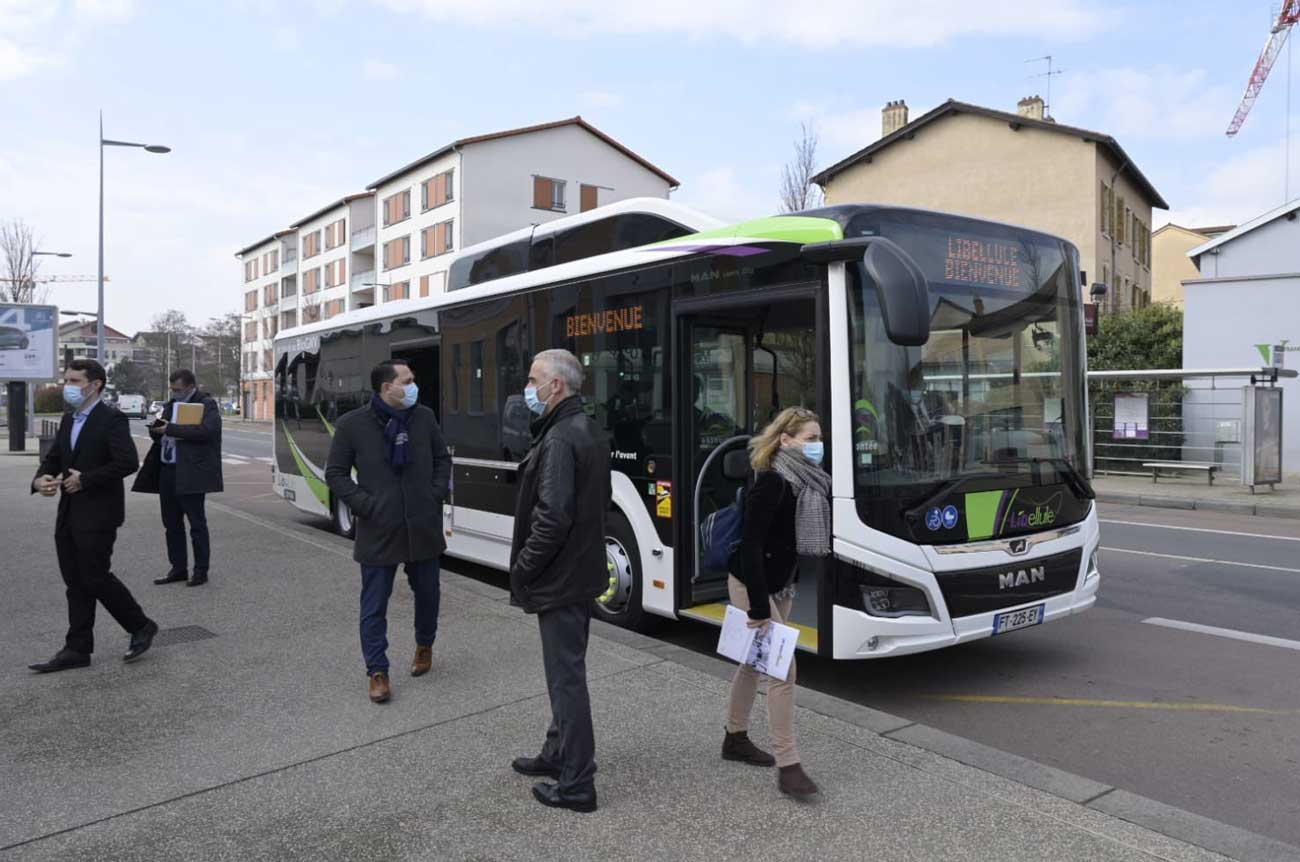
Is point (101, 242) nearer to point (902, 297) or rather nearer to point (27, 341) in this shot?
point (27, 341)

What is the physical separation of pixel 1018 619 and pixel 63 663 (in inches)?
216

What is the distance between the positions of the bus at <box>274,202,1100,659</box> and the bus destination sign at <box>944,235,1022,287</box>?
13mm

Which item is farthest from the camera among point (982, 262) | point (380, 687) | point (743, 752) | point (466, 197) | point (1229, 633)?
point (466, 197)

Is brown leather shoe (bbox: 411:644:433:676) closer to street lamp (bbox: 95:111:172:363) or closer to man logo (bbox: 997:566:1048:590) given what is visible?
man logo (bbox: 997:566:1048:590)

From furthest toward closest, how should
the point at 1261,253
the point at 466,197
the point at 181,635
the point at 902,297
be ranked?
the point at 466,197, the point at 1261,253, the point at 181,635, the point at 902,297

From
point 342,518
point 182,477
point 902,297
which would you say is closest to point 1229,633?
point 902,297

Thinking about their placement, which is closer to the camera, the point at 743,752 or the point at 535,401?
the point at 535,401

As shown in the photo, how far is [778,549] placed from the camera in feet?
13.4

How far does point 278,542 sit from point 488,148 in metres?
44.5

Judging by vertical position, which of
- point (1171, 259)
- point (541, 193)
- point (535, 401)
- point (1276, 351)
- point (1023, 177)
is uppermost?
point (541, 193)

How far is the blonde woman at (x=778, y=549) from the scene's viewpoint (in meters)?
3.99

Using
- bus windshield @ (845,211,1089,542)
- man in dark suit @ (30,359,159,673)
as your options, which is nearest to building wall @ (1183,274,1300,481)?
bus windshield @ (845,211,1089,542)

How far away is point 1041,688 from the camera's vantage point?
5906mm

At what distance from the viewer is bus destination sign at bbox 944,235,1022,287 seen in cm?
567
